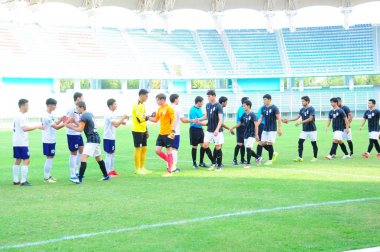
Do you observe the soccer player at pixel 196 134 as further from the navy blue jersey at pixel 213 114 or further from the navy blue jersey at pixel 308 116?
the navy blue jersey at pixel 308 116

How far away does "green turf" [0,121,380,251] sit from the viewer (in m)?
6.98

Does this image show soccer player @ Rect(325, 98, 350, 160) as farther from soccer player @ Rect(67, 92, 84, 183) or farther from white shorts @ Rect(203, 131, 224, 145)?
soccer player @ Rect(67, 92, 84, 183)

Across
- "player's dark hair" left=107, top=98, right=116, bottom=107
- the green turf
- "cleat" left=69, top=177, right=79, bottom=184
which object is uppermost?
"player's dark hair" left=107, top=98, right=116, bottom=107

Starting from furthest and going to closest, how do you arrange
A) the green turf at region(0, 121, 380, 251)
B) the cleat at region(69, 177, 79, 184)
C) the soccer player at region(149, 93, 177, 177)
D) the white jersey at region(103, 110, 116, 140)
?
the white jersey at region(103, 110, 116, 140) → the soccer player at region(149, 93, 177, 177) → the cleat at region(69, 177, 79, 184) → the green turf at region(0, 121, 380, 251)

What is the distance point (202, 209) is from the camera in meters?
9.15

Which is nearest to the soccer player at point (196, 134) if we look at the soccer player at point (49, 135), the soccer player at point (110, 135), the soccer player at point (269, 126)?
the soccer player at point (269, 126)

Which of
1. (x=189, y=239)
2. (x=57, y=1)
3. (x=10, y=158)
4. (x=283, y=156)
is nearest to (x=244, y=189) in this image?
(x=189, y=239)

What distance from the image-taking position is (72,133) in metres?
13.5

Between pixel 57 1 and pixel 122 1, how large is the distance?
618 centimetres

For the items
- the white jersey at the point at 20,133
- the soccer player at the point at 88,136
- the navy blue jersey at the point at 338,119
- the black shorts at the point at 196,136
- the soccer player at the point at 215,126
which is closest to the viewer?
the white jersey at the point at 20,133

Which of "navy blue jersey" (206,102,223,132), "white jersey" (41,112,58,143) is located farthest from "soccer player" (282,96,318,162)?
"white jersey" (41,112,58,143)

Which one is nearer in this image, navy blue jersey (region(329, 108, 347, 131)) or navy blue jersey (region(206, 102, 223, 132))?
navy blue jersey (region(206, 102, 223, 132))

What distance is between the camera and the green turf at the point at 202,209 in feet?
22.9

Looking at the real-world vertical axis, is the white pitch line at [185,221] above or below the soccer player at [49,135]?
below
